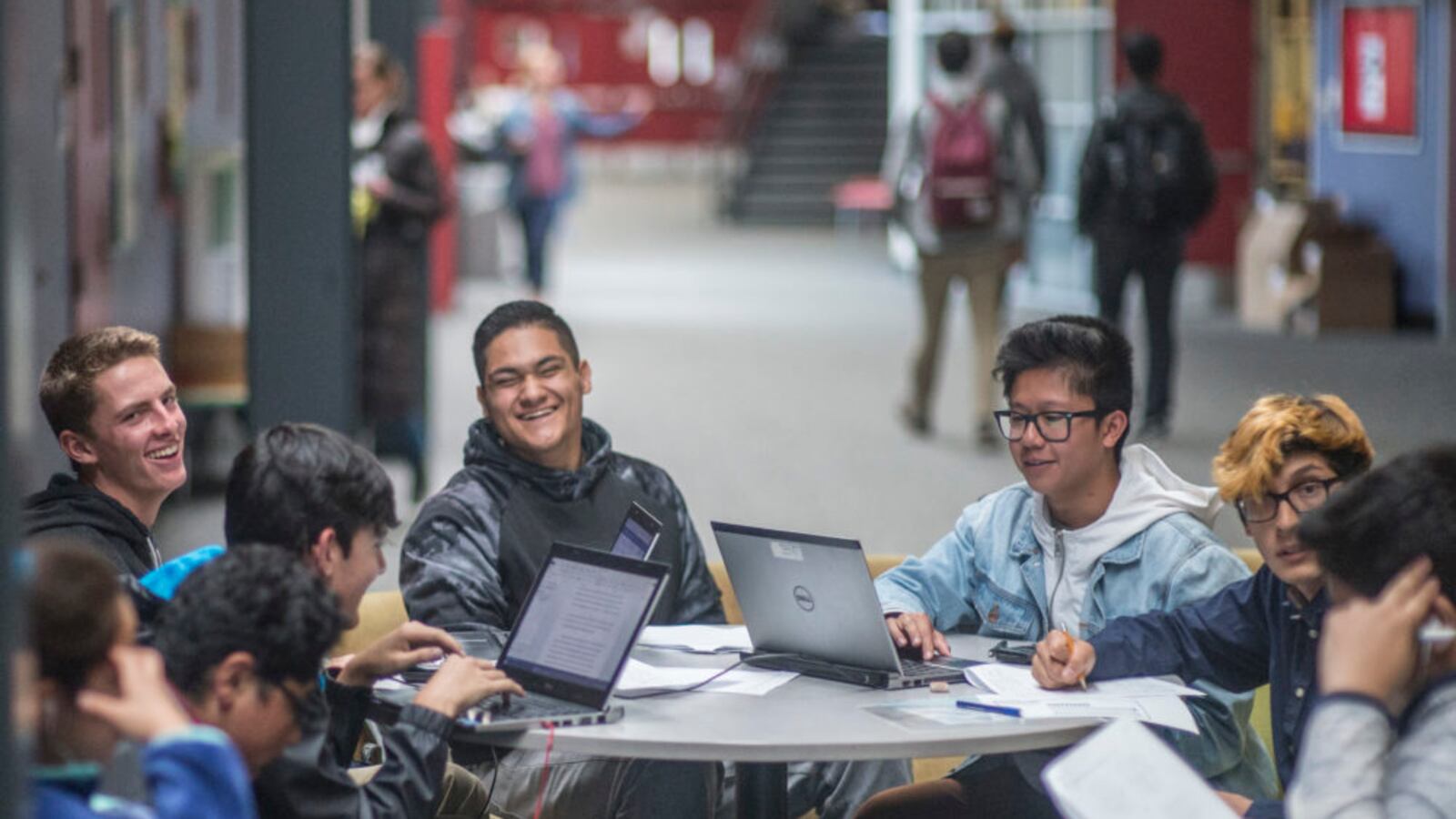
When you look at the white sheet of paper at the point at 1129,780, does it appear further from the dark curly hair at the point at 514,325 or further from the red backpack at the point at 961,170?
the red backpack at the point at 961,170

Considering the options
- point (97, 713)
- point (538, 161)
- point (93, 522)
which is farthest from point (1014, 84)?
point (97, 713)

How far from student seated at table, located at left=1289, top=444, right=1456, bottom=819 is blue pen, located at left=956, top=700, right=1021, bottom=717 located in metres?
0.58

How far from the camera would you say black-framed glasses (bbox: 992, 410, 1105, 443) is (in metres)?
3.57

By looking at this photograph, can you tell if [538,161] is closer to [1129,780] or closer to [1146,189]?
[1146,189]

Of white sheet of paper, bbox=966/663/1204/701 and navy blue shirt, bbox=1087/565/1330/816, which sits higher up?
navy blue shirt, bbox=1087/565/1330/816

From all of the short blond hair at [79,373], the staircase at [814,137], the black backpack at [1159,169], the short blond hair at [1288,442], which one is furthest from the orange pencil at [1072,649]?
the staircase at [814,137]

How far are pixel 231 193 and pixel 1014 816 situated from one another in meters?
7.92

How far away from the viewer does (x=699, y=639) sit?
3.62 meters

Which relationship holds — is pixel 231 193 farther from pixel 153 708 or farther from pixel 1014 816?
pixel 153 708

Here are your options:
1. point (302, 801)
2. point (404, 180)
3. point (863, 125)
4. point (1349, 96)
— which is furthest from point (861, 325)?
point (302, 801)

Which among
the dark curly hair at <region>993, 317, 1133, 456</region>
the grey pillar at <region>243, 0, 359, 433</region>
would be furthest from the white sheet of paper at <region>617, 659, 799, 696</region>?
the grey pillar at <region>243, 0, 359, 433</region>

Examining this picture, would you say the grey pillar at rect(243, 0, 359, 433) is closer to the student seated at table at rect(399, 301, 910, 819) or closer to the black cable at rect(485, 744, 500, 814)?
the student seated at table at rect(399, 301, 910, 819)

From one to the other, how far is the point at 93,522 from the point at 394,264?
499 centimetres

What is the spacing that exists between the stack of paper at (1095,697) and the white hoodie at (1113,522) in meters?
0.30
